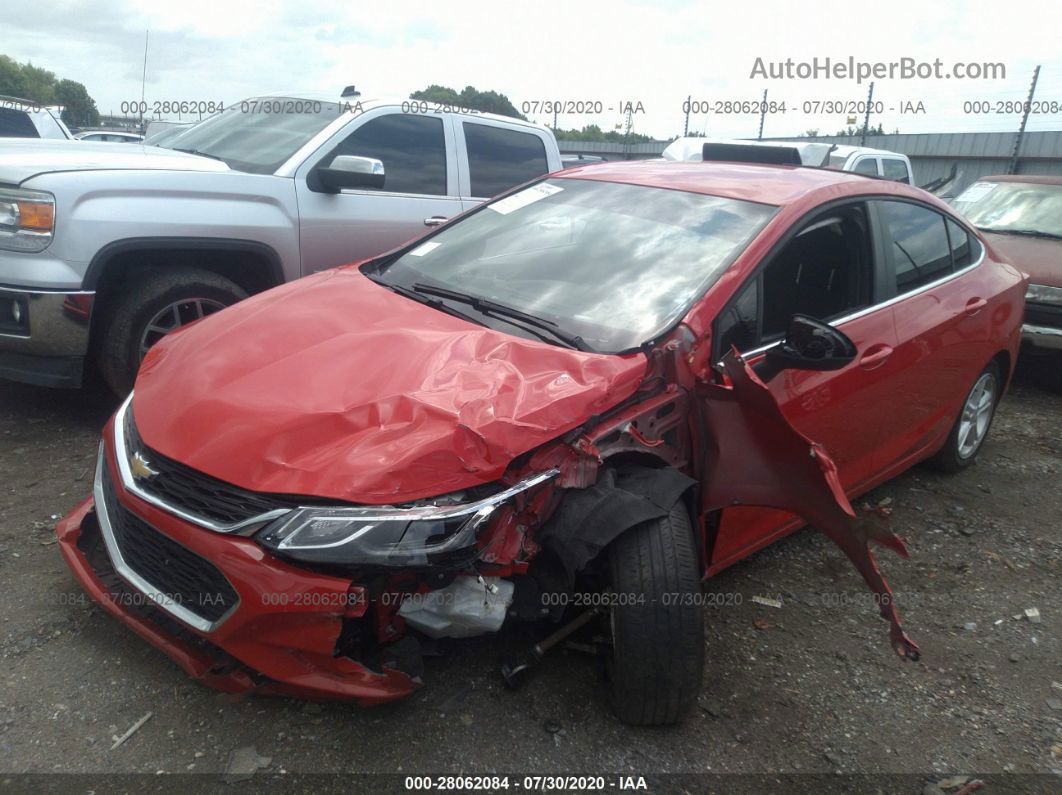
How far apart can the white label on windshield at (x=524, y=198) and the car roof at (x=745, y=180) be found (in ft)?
0.49

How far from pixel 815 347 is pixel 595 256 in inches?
36.4

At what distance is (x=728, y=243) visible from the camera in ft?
9.80

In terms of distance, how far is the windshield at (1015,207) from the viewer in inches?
292

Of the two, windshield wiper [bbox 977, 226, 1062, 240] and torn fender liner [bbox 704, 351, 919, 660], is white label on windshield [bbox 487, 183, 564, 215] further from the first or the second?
windshield wiper [bbox 977, 226, 1062, 240]

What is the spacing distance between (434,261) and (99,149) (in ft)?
8.19

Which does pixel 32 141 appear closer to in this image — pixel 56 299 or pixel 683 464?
pixel 56 299

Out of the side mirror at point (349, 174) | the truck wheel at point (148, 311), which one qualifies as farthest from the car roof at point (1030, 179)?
the truck wheel at point (148, 311)

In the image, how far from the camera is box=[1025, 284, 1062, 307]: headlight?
635 cm

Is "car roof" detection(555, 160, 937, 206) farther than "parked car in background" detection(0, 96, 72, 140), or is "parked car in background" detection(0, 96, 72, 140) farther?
"parked car in background" detection(0, 96, 72, 140)

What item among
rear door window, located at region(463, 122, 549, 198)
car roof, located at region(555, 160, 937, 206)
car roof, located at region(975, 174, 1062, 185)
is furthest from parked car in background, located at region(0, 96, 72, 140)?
car roof, located at region(975, 174, 1062, 185)

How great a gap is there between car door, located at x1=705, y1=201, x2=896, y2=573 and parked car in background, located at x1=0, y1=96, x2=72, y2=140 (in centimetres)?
863

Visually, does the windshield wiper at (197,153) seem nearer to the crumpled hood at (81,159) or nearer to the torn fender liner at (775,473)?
the crumpled hood at (81,159)

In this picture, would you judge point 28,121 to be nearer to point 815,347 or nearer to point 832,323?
point 832,323

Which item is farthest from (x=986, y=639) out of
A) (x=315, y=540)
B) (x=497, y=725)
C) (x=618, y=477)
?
(x=315, y=540)
